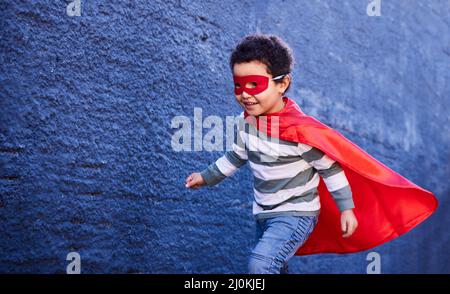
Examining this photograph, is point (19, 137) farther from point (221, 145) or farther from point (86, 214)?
point (221, 145)

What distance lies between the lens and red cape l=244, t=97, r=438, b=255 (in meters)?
2.58

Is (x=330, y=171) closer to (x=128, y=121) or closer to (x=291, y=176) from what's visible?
(x=291, y=176)

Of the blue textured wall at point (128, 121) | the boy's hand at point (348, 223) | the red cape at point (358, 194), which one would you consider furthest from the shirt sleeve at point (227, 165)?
the boy's hand at point (348, 223)

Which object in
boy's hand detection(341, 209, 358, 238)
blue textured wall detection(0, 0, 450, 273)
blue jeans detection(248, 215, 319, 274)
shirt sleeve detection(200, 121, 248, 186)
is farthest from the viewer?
shirt sleeve detection(200, 121, 248, 186)

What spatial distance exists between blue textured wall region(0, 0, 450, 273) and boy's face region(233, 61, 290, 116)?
2.60 feet

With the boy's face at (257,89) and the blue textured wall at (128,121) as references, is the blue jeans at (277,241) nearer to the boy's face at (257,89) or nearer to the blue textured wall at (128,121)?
the boy's face at (257,89)

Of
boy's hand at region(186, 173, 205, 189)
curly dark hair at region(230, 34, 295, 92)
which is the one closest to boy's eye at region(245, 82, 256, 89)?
curly dark hair at region(230, 34, 295, 92)

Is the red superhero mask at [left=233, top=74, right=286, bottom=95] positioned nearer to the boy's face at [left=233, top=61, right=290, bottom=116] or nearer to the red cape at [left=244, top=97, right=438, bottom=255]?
the boy's face at [left=233, top=61, right=290, bottom=116]

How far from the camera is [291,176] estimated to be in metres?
2.61

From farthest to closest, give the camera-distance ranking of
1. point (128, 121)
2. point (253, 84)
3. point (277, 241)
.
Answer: point (128, 121)
point (253, 84)
point (277, 241)

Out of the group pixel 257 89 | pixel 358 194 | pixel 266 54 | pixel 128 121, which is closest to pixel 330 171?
pixel 358 194

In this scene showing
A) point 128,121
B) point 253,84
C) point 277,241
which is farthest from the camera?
point 128,121

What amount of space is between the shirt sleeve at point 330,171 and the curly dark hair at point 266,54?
1.25ft

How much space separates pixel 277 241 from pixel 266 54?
2.89 ft
